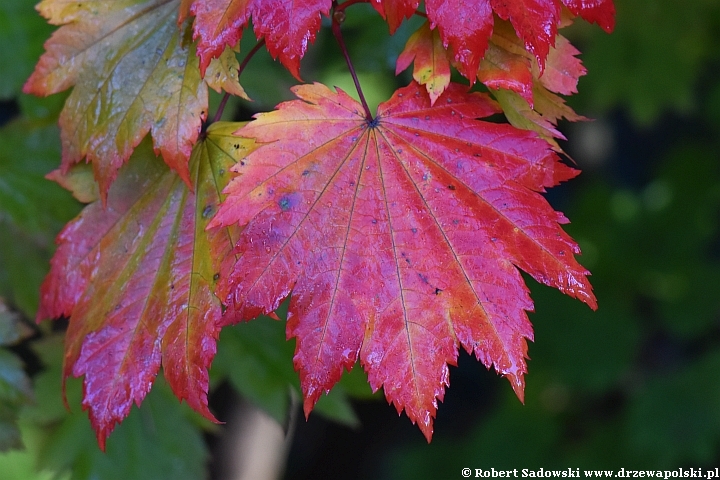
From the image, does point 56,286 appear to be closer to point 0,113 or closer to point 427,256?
point 427,256

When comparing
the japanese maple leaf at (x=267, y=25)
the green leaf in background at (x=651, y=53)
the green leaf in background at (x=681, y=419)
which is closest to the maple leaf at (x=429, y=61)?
the japanese maple leaf at (x=267, y=25)

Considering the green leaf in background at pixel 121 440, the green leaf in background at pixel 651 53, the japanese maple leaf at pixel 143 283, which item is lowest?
the green leaf in background at pixel 121 440

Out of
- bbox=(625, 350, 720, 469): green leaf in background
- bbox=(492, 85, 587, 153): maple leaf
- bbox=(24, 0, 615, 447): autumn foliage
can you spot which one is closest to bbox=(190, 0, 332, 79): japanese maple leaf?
bbox=(24, 0, 615, 447): autumn foliage

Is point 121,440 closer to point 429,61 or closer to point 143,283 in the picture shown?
point 143,283

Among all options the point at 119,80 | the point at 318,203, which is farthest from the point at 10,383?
the point at 318,203

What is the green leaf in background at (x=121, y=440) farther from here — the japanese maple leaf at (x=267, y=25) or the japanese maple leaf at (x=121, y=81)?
the japanese maple leaf at (x=267, y=25)

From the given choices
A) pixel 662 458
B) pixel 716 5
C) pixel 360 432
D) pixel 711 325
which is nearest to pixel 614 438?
pixel 662 458

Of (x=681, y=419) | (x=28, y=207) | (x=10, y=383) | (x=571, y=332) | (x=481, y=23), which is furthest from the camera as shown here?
(x=571, y=332)
